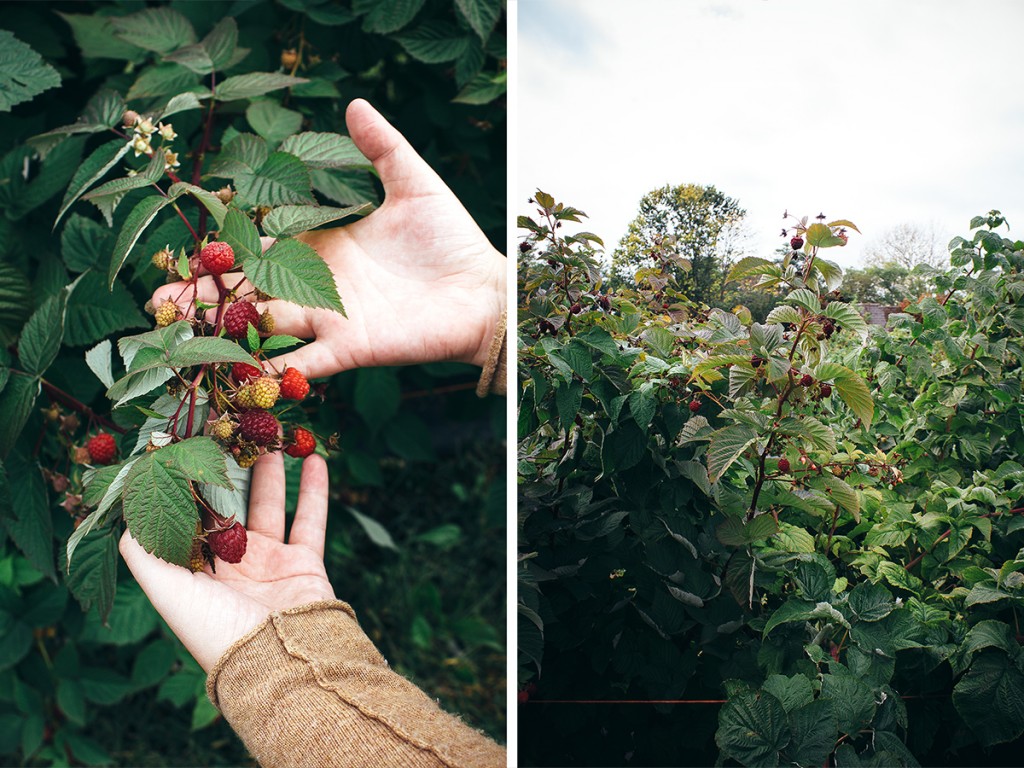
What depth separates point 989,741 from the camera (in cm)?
83

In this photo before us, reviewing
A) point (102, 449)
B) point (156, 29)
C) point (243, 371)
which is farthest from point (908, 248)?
point (156, 29)

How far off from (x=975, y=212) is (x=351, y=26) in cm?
109

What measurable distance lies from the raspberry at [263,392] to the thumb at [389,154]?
0.39 metres

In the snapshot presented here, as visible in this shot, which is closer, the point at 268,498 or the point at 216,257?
the point at 216,257

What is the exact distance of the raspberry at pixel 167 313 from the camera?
84 cm

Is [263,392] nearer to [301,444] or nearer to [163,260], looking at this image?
[301,444]

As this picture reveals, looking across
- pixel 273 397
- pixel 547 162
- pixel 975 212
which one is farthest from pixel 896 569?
pixel 273 397

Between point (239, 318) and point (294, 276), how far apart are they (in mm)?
81

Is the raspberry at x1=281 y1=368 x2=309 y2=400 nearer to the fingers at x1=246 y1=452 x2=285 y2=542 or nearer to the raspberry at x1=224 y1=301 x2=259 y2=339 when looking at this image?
the raspberry at x1=224 y1=301 x2=259 y2=339

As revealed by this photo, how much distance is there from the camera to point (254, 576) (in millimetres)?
983

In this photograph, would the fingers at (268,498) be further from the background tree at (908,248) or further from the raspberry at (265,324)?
the background tree at (908,248)

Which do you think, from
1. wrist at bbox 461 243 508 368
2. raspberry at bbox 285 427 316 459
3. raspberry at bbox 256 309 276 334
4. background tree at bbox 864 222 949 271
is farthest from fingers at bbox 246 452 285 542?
background tree at bbox 864 222 949 271

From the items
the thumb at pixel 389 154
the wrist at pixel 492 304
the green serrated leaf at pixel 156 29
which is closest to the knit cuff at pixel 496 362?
the wrist at pixel 492 304

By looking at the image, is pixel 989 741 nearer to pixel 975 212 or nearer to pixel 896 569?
pixel 896 569
